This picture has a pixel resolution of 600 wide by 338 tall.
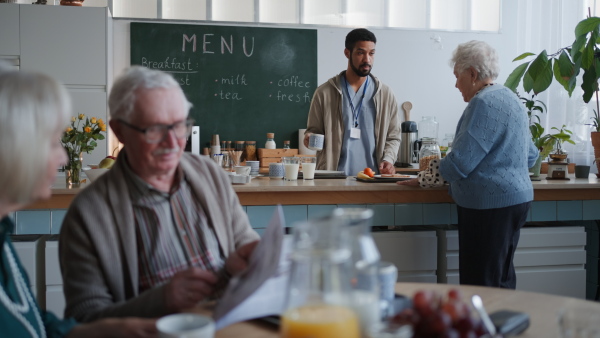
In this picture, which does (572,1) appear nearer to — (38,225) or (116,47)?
(116,47)

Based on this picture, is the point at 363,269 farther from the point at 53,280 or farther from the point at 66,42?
the point at 66,42

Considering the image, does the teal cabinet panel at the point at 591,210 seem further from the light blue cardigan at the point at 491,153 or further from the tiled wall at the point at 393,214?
the light blue cardigan at the point at 491,153

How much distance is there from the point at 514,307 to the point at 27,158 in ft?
3.27

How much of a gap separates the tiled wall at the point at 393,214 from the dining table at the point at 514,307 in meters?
1.29

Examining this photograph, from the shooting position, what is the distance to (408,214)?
2.97 metres

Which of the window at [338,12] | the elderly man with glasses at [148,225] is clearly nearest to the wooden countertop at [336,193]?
the elderly man with glasses at [148,225]

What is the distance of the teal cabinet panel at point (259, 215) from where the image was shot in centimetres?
283

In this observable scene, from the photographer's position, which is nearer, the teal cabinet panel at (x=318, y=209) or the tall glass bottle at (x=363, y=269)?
the tall glass bottle at (x=363, y=269)

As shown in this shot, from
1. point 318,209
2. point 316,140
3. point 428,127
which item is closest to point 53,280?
point 318,209

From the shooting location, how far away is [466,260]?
2785 mm

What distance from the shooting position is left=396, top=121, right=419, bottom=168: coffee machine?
557cm

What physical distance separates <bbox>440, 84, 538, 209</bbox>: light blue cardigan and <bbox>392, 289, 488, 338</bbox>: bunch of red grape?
179 centimetres

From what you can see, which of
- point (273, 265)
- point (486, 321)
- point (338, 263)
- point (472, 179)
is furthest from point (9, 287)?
point (472, 179)

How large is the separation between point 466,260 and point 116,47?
3.88m
